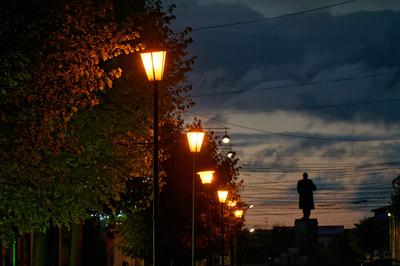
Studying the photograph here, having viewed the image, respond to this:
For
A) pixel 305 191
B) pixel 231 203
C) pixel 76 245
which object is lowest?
pixel 76 245

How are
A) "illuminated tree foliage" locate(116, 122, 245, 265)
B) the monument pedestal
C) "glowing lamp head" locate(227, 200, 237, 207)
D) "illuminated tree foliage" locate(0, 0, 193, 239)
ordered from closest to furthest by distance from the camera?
"illuminated tree foliage" locate(0, 0, 193, 239), the monument pedestal, "illuminated tree foliage" locate(116, 122, 245, 265), "glowing lamp head" locate(227, 200, 237, 207)

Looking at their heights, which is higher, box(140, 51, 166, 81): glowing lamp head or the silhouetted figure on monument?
box(140, 51, 166, 81): glowing lamp head

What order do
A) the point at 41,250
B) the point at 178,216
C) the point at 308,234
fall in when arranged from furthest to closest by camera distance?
the point at 178,216 < the point at 308,234 < the point at 41,250

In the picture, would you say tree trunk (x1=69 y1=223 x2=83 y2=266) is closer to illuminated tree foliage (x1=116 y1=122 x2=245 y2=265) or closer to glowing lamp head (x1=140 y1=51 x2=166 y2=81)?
glowing lamp head (x1=140 y1=51 x2=166 y2=81)

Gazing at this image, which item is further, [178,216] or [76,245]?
[178,216]

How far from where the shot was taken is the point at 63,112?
16.1 metres

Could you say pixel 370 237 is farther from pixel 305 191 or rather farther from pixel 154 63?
pixel 154 63

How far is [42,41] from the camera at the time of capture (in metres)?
15.7

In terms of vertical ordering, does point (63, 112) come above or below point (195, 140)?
below

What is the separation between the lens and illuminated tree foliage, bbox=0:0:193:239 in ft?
51.8

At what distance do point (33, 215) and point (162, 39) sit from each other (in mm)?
9257

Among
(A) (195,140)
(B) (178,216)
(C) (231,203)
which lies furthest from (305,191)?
(C) (231,203)

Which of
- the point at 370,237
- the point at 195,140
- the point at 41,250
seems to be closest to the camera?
the point at 195,140

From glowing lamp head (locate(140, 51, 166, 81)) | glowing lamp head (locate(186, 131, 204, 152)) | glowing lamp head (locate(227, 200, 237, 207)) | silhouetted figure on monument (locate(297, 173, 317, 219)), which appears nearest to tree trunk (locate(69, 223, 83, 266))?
glowing lamp head (locate(186, 131, 204, 152))
